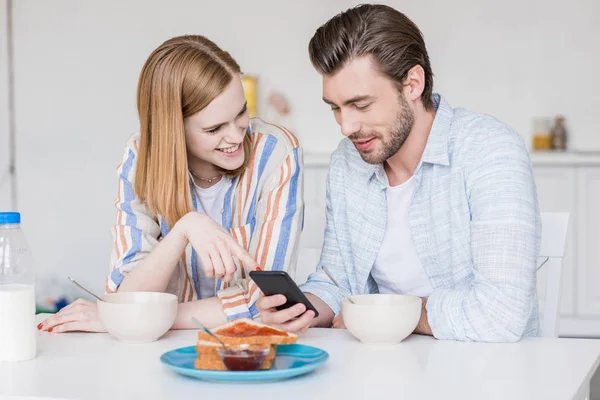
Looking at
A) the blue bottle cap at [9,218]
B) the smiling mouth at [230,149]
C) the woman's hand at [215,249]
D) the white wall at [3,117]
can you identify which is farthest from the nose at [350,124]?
the white wall at [3,117]

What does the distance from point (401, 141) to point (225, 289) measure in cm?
49

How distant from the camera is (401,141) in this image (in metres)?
1.74

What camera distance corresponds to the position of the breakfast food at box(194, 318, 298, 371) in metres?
1.12

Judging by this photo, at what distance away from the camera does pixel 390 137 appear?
1.71 m

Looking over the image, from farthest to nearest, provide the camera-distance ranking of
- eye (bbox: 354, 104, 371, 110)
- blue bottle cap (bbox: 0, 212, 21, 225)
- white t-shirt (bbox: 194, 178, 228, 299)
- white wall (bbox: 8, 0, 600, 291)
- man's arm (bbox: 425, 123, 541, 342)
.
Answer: white wall (bbox: 8, 0, 600, 291)
white t-shirt (bbox: 194, 178, 228, 299)
eye (bbox: 354, 104, 371, 110)
man's arm (bbox: 425, 123, 541, 342)
blue bottle cap (bbox: 0, 212, 21, 225)

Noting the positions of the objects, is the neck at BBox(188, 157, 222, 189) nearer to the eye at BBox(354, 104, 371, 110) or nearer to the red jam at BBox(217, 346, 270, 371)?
the eye at BBox(354, 104, 371, 110)

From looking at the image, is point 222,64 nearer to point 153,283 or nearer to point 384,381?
point 153,283

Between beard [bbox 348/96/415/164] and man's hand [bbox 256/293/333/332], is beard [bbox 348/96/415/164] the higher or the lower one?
the higher one

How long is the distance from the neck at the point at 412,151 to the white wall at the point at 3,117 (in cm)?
386

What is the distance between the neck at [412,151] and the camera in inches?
69.8

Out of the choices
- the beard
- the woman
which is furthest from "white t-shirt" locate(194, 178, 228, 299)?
the beard

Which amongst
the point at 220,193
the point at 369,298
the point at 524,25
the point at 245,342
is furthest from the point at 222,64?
the point at 524,25

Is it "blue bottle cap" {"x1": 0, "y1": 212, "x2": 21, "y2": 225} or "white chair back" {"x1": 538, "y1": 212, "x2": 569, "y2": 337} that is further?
"white chair back" {"x1": 538, "y1": 212, "x2": 569, "y2": 337}

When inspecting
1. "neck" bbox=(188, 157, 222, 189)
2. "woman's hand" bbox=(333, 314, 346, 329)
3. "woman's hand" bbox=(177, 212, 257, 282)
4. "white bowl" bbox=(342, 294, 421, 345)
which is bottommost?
"woman's hand" bbox=(333, 314, 346, 329)
